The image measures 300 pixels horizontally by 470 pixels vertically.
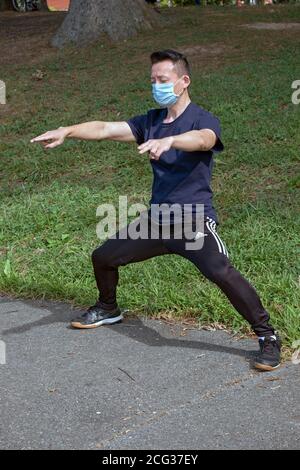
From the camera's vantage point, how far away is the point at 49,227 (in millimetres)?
7480

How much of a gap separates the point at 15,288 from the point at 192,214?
2048 mm

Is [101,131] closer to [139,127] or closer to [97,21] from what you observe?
[139,127]

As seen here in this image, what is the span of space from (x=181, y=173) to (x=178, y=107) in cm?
38

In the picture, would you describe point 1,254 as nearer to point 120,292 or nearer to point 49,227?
point 49,227

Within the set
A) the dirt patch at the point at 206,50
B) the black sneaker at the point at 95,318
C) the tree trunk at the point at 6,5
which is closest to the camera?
the black sneaker at the point at 95,318

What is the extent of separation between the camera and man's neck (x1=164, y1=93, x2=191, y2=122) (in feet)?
15.6

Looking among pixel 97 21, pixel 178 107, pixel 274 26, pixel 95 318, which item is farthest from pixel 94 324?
pixel 274 26

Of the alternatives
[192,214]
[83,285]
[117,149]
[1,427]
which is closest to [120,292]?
[83,285]

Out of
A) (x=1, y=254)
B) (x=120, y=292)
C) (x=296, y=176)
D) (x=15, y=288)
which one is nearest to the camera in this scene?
(x=120, y=292)

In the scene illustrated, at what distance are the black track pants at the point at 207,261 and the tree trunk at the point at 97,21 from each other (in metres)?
8.65

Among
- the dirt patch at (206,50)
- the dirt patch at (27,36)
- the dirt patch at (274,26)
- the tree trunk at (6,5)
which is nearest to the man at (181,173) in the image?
the dirt patch at (206,50)

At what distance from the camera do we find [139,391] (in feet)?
14.3

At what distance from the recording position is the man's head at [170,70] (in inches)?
186

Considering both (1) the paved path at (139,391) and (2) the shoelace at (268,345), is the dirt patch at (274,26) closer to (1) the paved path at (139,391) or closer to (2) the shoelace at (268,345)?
(1) the paved path at (139,391)
